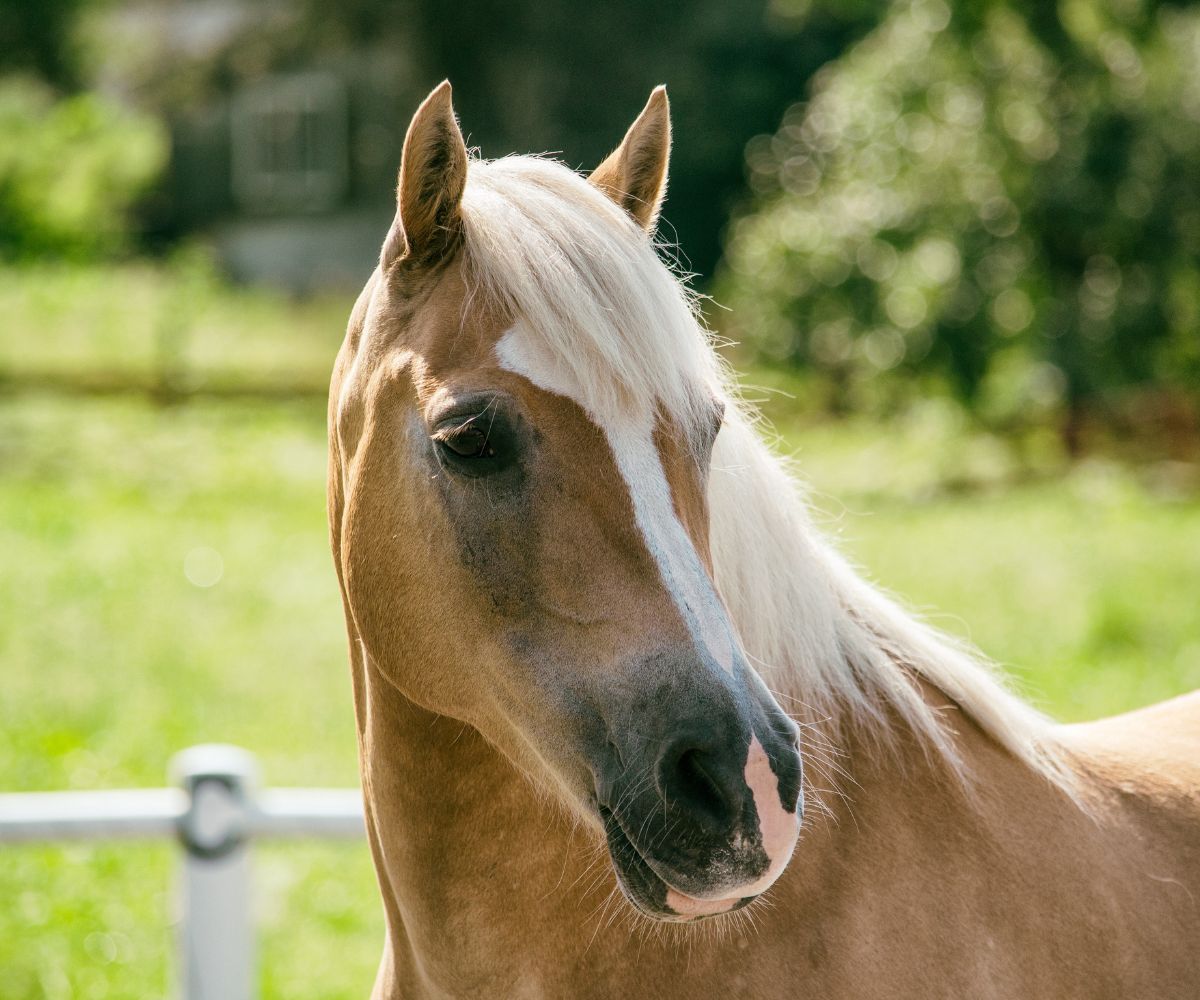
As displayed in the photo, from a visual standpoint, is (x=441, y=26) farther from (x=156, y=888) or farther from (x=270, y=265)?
(x=156, y=888)

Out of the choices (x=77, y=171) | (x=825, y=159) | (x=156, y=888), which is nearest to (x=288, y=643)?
(x=156, y=888)

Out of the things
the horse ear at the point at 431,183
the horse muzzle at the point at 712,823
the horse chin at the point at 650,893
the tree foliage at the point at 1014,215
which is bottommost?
the tree foliage at the point at 1014,215

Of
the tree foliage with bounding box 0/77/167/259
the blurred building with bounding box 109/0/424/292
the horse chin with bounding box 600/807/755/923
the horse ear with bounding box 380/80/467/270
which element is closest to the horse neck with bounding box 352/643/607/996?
the horse chin with bounding box 600/807/755/923

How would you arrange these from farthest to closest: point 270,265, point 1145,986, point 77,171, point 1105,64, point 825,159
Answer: point 270,265 → point 77,171 → point 825,159 → point 1105,64 → point 1145,986

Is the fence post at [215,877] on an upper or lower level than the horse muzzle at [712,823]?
lower

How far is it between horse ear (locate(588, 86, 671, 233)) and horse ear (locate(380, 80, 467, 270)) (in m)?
0.27

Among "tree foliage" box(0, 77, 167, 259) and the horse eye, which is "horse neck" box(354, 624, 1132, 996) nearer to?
the horse eye

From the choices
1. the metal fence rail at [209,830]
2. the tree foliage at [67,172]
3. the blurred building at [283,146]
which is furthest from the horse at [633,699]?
→ the blurred building at [283,146]

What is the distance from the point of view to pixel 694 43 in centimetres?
2092

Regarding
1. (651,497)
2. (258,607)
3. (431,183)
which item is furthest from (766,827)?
(258,607)

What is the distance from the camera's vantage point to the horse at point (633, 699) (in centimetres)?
143

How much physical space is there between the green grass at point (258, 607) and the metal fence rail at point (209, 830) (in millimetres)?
758

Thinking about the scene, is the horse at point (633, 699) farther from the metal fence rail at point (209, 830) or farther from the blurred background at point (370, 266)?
the metal fence rail at point (209, 830)

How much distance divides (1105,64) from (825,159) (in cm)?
370
